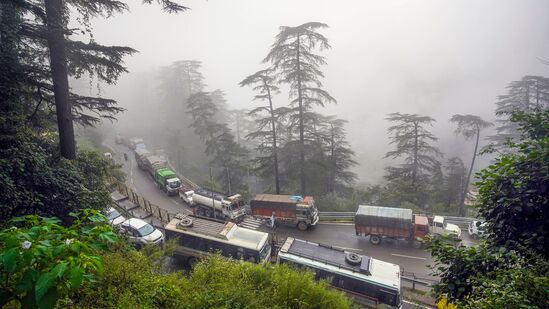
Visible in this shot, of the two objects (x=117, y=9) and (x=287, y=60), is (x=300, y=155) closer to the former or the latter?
(x=287, y=60)

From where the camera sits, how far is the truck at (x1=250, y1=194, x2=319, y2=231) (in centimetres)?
2500

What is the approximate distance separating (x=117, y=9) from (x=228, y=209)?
17.9m

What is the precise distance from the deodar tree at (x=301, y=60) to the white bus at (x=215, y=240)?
515 inches

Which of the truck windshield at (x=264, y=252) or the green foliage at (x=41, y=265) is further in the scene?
the truck windshield at (x=264, y=252)

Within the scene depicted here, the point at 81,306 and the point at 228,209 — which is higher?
the point at 81,306

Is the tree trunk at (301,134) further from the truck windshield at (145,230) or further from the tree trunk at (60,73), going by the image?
the tree trunk at (60,73)

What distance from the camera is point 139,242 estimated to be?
758 inches

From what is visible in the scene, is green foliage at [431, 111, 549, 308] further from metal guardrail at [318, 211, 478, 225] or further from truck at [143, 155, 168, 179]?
truck at [143, 155, 168, 179]

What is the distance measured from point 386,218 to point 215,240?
1273 centimetres

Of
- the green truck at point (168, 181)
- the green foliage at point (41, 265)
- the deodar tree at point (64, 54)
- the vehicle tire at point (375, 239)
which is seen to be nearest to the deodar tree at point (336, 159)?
the vehicle tire at point (375, 239)

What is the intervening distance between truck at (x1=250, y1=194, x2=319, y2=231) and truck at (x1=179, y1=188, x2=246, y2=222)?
4.58 feet

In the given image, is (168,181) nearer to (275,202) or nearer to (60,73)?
(275,202)

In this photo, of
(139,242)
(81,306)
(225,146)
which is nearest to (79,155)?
(139,242)

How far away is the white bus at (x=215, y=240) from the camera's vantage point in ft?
57.9
